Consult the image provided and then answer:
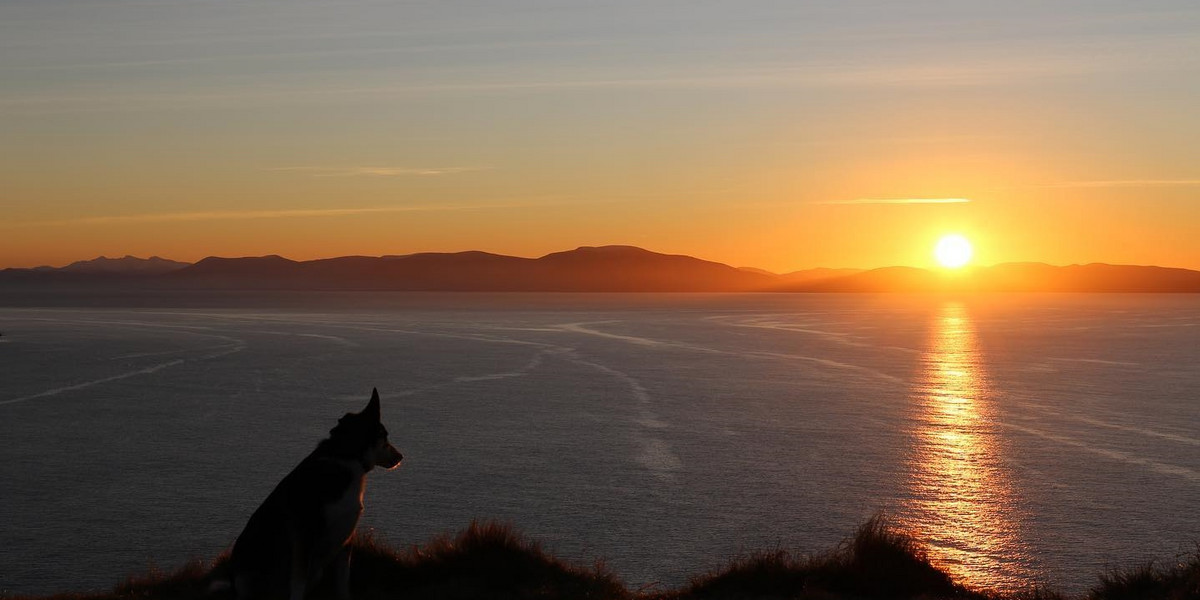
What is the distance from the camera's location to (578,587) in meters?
9.21

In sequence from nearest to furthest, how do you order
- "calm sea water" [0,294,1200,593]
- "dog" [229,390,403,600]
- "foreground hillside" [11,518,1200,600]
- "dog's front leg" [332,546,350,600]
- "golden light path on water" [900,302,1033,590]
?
1. "dog" [229,390,403,600]
2. "dog's front leg" [332,546,350,600]
3. "foreground hillside" [11,518,1200,600]
4. "golden light path on water" [900,302,1033,590]
5. "calm sea water" [0,294,1200,593]

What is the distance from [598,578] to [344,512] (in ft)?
8.10

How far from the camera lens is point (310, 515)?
7832 millimetres

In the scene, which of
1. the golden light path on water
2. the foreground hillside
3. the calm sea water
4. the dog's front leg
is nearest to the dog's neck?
the dog's front leg

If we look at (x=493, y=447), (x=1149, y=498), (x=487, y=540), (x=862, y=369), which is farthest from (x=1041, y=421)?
(x=487, y=540)

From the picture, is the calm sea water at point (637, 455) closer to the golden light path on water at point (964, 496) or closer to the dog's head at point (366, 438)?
the golden light path on water at point (964, 496)

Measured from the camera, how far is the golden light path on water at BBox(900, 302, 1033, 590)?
11828 mm

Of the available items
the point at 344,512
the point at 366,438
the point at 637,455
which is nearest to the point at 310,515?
the point at 344,512

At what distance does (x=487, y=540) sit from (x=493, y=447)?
33.9ft

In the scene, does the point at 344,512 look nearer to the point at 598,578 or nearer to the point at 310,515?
the point at 310,515

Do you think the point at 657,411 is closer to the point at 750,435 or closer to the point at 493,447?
Result: the point at 750,435

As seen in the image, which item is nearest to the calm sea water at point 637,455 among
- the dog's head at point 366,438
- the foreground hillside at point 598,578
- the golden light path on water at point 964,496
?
the golden light path on water at point 964,496

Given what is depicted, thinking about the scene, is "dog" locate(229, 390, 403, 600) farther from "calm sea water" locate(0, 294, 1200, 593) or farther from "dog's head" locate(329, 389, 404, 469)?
"calm sea water" locate(0, 294, 1200, 593)

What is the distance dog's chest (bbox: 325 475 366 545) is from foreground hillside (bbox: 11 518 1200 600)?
1.13 m
